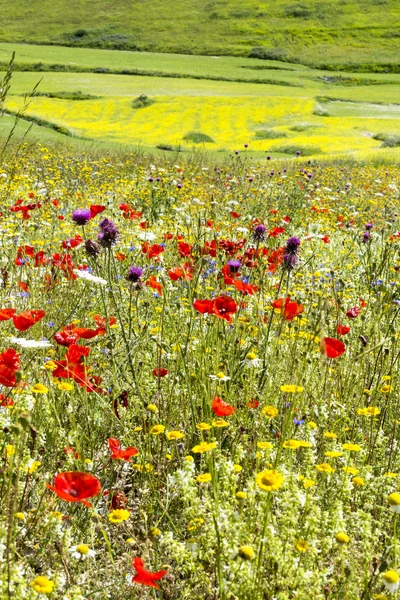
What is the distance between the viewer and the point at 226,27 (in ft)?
282

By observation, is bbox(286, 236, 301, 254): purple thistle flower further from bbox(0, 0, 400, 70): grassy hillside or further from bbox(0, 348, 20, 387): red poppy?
bbox(0, 0, 400, 70): grassy hillside

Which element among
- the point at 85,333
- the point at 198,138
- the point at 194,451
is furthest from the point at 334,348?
the point at 198,138

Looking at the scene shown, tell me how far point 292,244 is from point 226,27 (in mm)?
90720

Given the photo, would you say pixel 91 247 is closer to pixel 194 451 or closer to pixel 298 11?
pixel 194 451

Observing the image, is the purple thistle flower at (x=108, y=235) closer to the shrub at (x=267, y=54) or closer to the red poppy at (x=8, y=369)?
the red poppy at (x=8, y=369)

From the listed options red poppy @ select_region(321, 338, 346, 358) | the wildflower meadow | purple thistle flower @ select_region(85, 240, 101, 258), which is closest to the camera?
the wildflower meadow

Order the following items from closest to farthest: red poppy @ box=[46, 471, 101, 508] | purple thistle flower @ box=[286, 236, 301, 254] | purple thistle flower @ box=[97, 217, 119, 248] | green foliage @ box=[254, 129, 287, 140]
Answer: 1. red poppy @ box=[46, 471, 101, 508]
2. purple thistle flower @ box=[97, 217, 119, 248]
3. purple thistle flower @ box=[286, 236, 301, 254]
4. green foliage @ box=[254, 129, 287, 140]

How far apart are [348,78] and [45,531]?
6320 cm

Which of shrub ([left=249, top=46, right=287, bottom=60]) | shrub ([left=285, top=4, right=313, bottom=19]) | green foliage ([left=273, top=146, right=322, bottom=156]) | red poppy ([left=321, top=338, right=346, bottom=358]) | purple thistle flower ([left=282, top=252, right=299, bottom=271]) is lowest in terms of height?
shrub ([left=249, top=46, right=287, bottom=60])

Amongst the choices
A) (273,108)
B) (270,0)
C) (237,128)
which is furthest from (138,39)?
(237,128)

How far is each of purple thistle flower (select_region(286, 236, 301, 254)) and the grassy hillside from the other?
231 feet

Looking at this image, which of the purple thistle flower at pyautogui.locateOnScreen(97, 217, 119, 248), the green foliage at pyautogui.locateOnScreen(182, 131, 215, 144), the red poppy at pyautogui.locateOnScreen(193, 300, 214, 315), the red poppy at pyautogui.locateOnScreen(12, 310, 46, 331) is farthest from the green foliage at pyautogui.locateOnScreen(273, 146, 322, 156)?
the red poppy at pyautogui.locateOnScreen(12, 310, 46, 331)

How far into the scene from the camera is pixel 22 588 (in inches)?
55.7

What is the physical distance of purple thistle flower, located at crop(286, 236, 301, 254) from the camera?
3.03m
